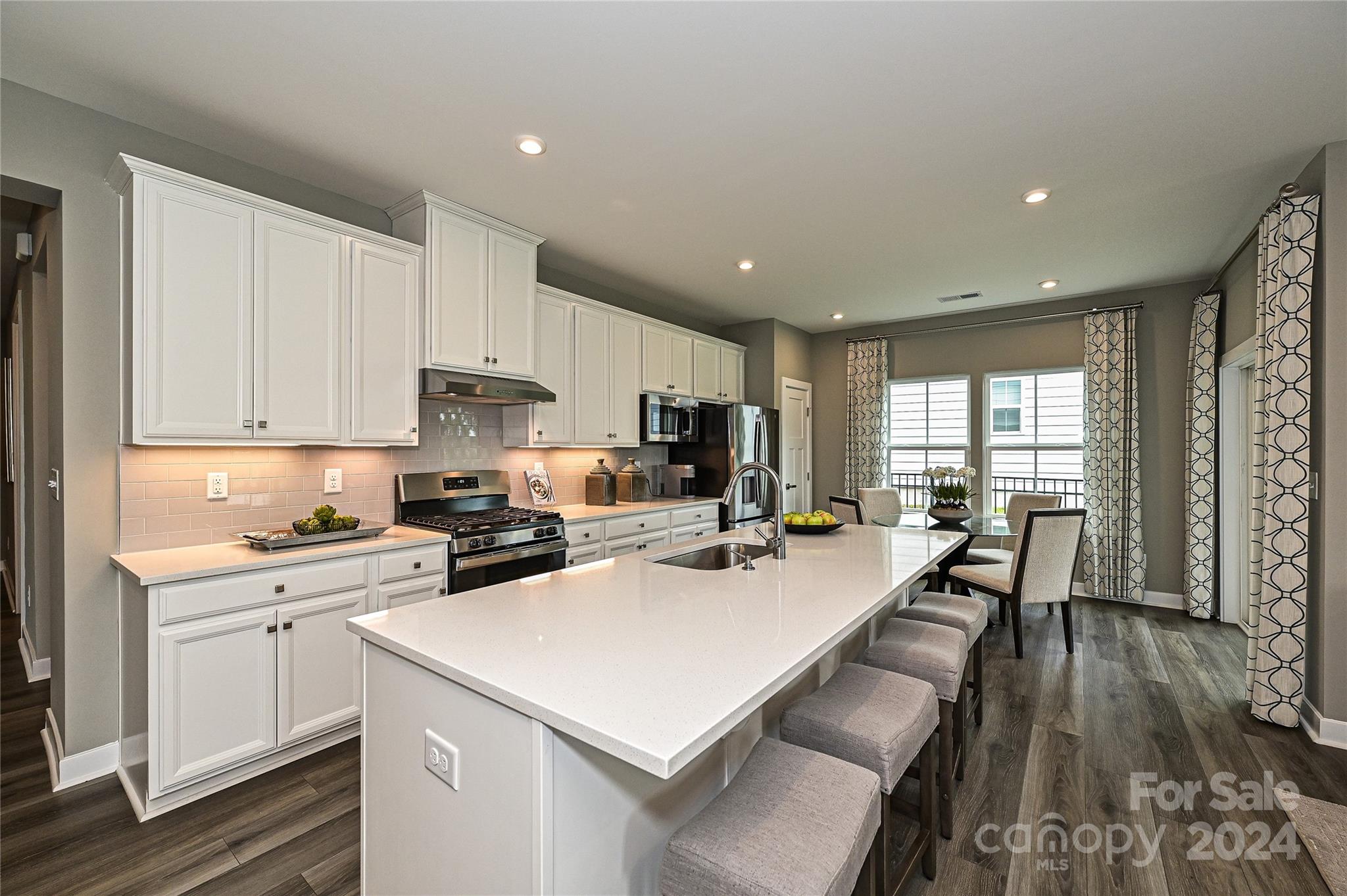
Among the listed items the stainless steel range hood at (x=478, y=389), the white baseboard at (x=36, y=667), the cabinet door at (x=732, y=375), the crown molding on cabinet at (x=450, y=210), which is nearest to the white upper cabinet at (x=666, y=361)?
the cabinet door at (x=732, y=375)

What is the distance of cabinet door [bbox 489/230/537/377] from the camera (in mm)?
3451

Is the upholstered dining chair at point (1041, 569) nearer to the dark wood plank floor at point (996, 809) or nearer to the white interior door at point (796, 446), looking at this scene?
the dark wood plank floor at point (996, 809)

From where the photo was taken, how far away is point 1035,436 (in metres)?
5.52

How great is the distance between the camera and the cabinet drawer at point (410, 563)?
2701mm

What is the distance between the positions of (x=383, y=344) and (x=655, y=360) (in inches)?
90.3

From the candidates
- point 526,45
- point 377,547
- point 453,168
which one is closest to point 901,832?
point 377,547

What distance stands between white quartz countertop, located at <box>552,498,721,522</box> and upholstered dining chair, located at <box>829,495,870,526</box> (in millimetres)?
969

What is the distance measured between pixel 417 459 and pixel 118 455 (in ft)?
4.32

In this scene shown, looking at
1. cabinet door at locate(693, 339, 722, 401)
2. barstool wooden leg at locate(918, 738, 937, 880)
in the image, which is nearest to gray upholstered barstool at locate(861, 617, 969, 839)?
barstool wooden leg at locate(918, 738, 937, 880)

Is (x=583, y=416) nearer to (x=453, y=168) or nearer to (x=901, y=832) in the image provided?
(x=453, y=168)

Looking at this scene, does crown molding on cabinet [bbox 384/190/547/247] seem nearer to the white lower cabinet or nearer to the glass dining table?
the white lower cabinet

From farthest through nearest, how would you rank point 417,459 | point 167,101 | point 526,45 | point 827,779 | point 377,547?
1. point 417,459
2. point 377,547
3. point 167,101
4. point 526,45
5. point 827,779

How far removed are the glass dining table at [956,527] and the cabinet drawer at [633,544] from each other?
1.57 meters

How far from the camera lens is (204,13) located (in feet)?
5.94
